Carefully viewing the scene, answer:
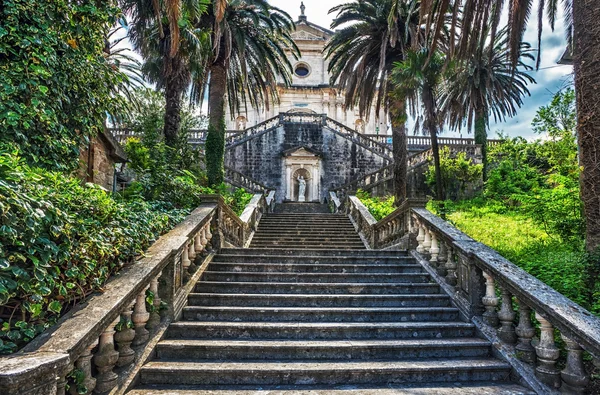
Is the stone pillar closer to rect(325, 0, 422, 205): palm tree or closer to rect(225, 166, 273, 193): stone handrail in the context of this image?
rect(225, 166, 273, 193): stone handrail

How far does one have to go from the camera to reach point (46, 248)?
112 inches

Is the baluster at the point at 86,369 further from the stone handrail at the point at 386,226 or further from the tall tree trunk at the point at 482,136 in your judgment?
Answer: the tall tree trunk at the point at 482,136

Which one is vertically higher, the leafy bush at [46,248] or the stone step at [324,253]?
the leafy bush at [46,248]

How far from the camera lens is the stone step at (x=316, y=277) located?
608 centimetres

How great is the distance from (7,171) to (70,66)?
376 centimetres

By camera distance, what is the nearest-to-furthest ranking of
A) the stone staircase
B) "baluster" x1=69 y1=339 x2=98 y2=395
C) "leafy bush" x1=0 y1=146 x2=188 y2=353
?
"leafy bush" x1=0 y1=146 x2=188 y2=353 → "baluster" x1=69 y1=339 x2=98 y2=395 → the stone staircase

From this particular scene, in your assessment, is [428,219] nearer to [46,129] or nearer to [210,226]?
[210,226]

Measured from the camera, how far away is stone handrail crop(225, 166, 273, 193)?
1817 cm

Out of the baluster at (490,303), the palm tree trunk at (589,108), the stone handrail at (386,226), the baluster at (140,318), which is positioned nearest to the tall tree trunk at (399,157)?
the stone handrail at (386,226)

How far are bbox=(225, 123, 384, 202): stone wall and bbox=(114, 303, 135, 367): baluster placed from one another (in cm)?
1892

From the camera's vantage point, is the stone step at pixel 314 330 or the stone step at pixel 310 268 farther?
the stone step at pixel 310 268

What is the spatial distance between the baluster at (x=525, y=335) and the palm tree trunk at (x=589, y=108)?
1994mm

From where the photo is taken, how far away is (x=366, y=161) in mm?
22938

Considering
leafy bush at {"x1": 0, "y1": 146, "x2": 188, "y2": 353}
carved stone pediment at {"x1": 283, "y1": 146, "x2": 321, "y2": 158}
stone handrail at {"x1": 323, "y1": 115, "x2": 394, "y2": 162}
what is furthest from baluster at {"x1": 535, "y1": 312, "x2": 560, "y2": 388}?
carved stone pediment at {"x1": 283, "y1": 146, "x2": 321, "y2": 158}
